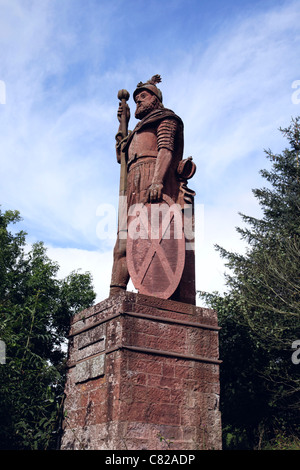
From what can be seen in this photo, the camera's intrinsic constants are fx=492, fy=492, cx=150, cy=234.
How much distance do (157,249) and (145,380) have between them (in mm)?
1569

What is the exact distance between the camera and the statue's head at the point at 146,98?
705 centimetres

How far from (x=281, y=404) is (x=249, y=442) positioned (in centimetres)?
114

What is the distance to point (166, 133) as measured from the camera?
21.5 feet

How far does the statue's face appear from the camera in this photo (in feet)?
23.1

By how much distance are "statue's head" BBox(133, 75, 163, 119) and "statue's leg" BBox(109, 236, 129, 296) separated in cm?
191

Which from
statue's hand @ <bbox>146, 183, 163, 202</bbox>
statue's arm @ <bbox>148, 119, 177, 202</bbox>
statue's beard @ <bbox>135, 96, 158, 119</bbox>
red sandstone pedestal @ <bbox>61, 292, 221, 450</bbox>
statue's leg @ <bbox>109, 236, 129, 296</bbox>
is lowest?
red sandstone pedestal @ <bbox>61, 292, 221, 450</bbox>

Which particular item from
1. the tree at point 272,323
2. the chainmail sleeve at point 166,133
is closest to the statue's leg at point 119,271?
the chainmail sleeve at point 166,133

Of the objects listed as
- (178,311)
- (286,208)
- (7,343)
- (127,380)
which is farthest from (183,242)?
(286,208)

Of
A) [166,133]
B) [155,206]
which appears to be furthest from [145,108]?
[155,206]

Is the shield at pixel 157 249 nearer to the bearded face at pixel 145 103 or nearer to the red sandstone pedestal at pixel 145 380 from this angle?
the red sandstone pedestal at pixel 145 380

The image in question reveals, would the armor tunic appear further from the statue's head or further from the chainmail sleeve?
the statue's head

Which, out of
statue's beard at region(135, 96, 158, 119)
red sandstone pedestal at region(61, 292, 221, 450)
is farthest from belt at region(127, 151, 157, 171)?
red sandstone pedestal at region(61, 292, 221, 450)

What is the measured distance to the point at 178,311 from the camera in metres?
5.57

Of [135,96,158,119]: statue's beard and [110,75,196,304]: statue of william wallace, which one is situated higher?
[135,96,158,119]: statue's beard
